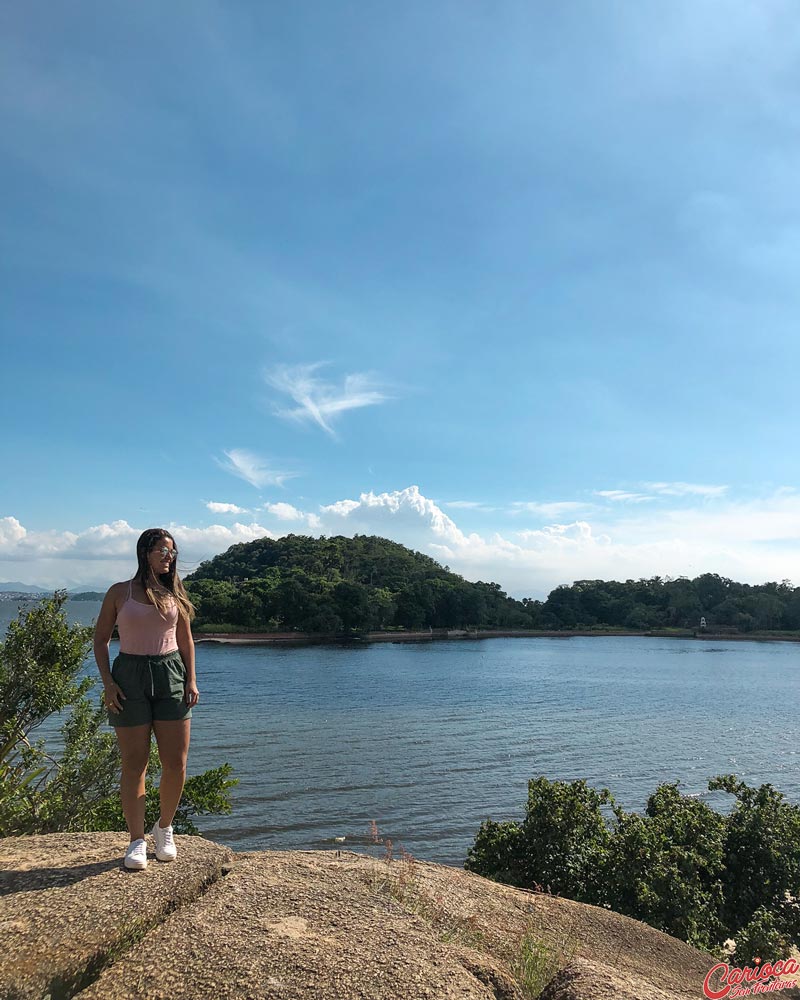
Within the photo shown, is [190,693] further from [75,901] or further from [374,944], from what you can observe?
[374,944]

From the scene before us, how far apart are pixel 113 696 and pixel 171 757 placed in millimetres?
647

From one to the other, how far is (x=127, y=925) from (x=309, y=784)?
15244 mm

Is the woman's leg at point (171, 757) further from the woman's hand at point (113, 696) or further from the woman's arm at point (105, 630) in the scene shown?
the woman's arm at point (105, 630)

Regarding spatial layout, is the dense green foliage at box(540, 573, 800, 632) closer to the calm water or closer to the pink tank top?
the calm water

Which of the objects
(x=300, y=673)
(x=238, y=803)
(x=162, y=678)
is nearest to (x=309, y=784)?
(x=238, y=803)

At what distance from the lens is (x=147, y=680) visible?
440cm

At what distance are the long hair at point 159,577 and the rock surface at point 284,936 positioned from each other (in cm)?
172

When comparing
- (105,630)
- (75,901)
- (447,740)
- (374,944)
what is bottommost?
(447,740)

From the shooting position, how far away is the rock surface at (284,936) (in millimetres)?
3105

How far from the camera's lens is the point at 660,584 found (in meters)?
135

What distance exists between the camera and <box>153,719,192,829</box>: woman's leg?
4488 millimetres

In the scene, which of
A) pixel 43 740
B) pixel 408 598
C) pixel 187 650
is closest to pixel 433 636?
pixel 408 598

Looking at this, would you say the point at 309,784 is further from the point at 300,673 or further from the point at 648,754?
the point at 300,673

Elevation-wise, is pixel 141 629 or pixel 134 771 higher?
pixel 141 629
